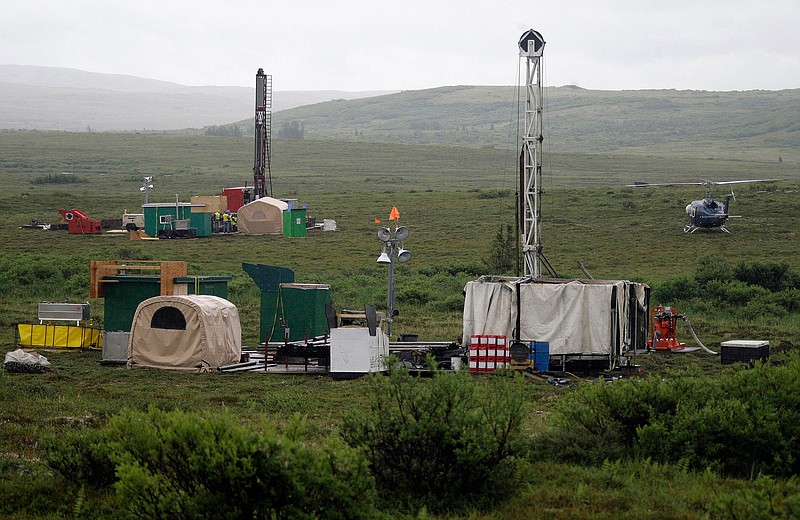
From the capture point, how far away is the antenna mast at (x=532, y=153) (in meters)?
20.9

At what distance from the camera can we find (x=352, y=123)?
19175 cm

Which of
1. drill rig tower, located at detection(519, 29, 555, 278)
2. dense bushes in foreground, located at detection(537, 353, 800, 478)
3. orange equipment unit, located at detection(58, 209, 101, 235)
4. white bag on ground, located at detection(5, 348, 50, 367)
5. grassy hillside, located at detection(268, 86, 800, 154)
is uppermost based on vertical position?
grassy hillside, located at detection(268, 86, 800, 154)

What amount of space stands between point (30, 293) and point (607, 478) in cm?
Answer: 2259

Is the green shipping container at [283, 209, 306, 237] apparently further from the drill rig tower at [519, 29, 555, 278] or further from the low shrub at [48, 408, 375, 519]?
the low shrub at [48, 408, 375, 519]

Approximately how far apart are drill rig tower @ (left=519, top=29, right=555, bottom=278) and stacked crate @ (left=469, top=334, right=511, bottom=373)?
163 inches

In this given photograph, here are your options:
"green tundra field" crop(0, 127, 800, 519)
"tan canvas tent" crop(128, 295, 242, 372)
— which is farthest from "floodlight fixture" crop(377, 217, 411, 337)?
"tan canvas tent" crop(128, 295, 242, 372)

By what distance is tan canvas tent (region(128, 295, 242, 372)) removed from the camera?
56.5ft

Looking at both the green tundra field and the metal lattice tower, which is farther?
the metal lattice tower

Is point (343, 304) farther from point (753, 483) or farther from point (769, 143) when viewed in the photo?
point (769, 143)

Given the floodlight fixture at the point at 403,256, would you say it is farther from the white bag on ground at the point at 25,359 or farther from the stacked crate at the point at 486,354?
the white bag on ground at the point at 25,359

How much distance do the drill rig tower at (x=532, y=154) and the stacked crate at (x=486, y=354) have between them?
4128 millimetres

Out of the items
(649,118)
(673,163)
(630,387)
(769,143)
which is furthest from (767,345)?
(649,118)

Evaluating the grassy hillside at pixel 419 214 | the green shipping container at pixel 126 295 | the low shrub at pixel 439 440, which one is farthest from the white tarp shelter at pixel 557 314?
the low shrub at pixel 439 440

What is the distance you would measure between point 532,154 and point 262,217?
2508cm
